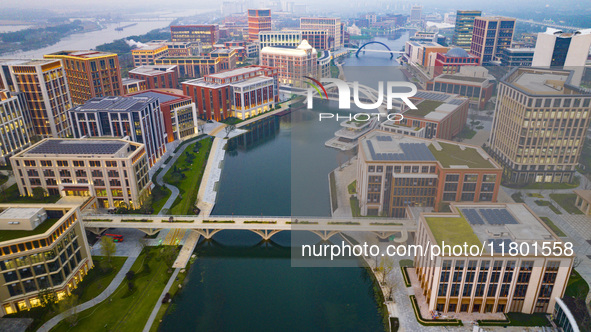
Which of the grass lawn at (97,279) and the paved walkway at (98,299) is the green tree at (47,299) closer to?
the paved walkway at (98,299)

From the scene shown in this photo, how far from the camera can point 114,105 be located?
110750mm

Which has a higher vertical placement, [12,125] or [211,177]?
[12,125]

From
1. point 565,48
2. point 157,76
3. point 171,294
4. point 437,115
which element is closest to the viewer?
point 171,294

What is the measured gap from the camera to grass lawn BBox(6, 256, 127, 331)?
62225 mm

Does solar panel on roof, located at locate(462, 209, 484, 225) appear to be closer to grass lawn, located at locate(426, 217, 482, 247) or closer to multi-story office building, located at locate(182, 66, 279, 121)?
grass lawn, located at locate(426, 217, 482, 247)

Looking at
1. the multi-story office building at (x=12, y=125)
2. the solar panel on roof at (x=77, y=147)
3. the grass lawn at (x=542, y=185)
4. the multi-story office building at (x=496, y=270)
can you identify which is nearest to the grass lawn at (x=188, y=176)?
the solar panel on roof at (x=77, y=147)

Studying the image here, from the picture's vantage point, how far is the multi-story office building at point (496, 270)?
5919 cm

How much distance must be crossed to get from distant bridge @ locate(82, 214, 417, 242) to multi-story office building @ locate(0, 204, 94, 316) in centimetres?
1378

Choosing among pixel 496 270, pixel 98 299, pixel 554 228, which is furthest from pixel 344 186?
pixel 98 299

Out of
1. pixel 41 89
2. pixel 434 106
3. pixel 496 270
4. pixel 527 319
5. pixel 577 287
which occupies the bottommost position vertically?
pixel 527 319

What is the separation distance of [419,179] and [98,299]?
220 ft

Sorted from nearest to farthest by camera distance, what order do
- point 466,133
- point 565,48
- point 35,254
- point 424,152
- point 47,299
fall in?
point 35,254
point 47,299
point 424,152
point 466,133
point 565,48

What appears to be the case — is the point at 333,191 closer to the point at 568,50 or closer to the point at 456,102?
the point at 456,102

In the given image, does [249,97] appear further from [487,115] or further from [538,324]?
[538,324]
